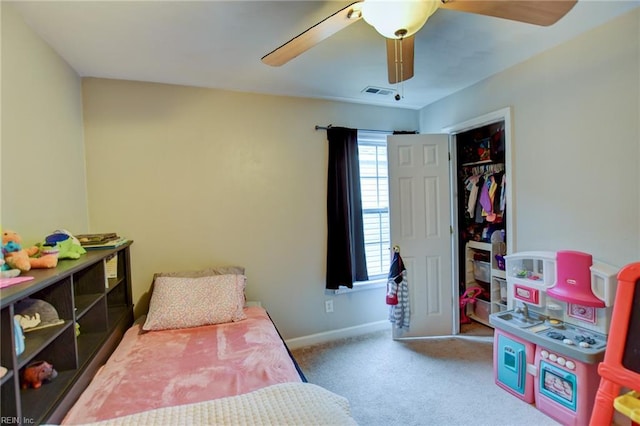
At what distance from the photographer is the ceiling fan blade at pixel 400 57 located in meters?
1.48

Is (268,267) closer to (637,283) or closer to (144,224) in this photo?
(144,224)

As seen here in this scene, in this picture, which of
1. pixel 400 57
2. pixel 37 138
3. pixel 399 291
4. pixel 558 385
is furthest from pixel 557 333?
pixel 37 138

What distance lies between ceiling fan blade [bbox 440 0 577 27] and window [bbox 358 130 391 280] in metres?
2.00

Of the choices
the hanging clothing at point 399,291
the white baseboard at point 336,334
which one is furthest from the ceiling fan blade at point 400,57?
the white baseboard at point 336,334

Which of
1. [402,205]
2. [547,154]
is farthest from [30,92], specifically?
[547,154]

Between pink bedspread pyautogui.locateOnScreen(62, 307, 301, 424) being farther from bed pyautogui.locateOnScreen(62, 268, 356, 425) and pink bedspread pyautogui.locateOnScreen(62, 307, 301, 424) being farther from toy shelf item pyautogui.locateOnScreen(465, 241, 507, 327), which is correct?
toy shelf item pyautogui.locateOnScreen(465, 241, 507, 327)

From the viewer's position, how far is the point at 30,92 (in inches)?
64.2

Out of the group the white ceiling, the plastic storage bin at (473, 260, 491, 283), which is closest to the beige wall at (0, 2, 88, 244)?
the white ceiling

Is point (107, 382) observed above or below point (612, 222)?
below

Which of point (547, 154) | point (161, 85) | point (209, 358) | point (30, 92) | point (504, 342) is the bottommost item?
point (504, 342)

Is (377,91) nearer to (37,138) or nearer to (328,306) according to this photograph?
(328,306)

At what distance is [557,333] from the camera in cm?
192

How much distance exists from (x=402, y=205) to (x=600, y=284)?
1.54m

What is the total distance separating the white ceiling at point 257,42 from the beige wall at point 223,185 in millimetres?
233
